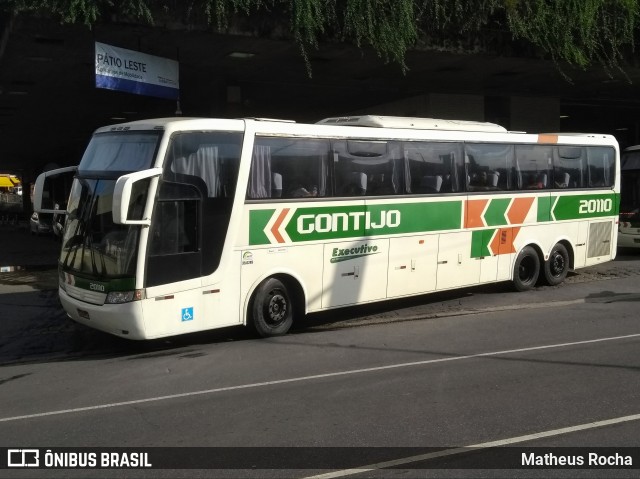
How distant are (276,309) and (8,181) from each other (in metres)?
102

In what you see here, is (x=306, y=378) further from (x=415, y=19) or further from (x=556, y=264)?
(x=415, y=19)

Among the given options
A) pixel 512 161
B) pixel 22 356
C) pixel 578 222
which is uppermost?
pixel 512 161

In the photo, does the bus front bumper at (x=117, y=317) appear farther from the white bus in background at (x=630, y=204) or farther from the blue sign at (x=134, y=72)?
the white bus in background at (x=630, y=204)

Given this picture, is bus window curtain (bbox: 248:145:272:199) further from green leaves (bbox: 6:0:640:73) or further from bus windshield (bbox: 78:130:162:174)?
green leaves (bbox: 6:0:640:73)

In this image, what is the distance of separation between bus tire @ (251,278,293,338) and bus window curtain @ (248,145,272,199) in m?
1.32

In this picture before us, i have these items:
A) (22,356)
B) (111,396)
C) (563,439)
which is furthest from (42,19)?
(563,439)

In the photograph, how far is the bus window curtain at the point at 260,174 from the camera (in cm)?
1020

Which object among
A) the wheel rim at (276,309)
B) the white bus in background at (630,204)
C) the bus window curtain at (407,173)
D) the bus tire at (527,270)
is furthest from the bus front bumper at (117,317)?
the white bus in background at (630,204)

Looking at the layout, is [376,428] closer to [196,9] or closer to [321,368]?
[321,368]

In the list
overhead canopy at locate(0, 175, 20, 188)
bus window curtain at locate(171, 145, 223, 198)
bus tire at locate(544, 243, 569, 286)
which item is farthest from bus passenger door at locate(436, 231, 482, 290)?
overhead canopy at locate(0, 175, 20, 188)

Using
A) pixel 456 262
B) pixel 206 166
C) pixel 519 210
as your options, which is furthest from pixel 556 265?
pixel 206 166

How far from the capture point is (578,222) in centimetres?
1537

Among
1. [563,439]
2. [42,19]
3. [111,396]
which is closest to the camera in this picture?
[563,439]

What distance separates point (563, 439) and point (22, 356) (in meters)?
7.78
